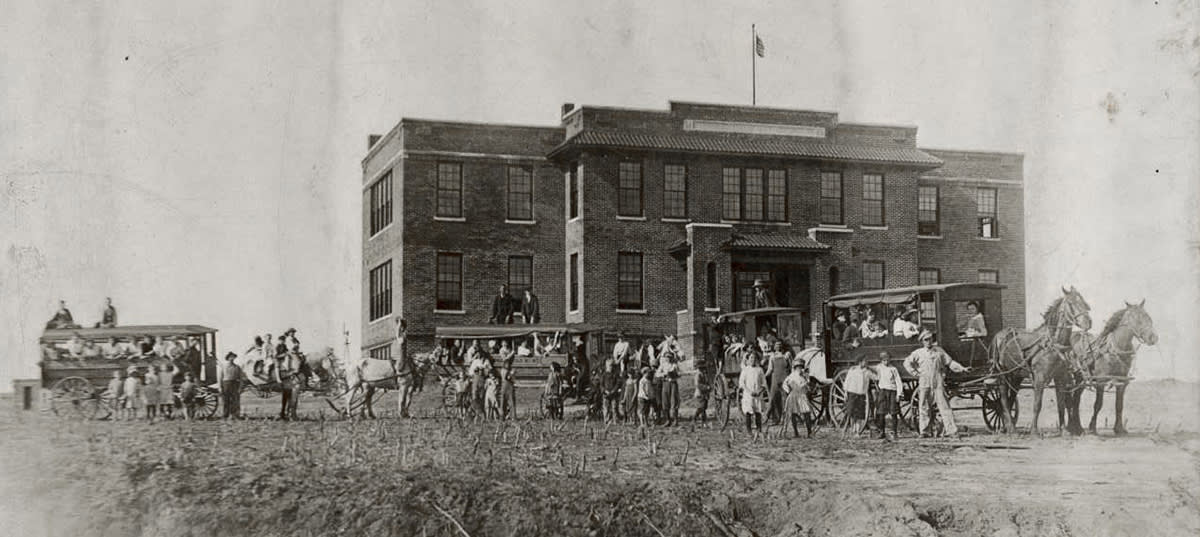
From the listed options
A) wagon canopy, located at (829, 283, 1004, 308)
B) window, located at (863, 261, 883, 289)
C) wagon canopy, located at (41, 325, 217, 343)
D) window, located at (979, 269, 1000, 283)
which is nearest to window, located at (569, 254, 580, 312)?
window, located at (863, 261, 883, 289)

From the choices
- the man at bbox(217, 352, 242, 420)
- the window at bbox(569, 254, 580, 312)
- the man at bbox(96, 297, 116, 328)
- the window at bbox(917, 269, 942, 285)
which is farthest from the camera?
the window at bbox(917, 269, 942, 285)

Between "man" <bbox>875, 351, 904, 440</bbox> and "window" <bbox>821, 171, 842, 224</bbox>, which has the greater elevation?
"window" <bbox>821, 171, 842, 224</bbox>

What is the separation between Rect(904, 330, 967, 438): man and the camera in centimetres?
1908

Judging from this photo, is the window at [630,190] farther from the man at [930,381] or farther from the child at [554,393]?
the man at [930,381]

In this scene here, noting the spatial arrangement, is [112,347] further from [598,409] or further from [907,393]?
[907,393]

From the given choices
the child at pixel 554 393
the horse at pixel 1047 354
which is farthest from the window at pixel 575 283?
the horse at pixel 1047 354

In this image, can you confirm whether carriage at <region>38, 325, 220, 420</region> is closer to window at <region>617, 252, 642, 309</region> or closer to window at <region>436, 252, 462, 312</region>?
window at <region>436, 252, 462, 312</region>

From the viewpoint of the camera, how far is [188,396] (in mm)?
17234

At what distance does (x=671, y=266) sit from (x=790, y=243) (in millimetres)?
3112

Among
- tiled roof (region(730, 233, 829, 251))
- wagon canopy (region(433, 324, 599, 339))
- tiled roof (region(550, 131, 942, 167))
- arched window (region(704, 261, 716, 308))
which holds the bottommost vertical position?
wagon canopy (region(433, 324, 599, 339))

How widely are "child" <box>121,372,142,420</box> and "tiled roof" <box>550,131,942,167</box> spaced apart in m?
15.6

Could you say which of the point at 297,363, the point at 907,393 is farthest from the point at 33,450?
the point at 907,393

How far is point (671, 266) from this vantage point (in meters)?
31.7

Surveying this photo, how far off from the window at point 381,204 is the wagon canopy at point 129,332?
1520 centimetres
